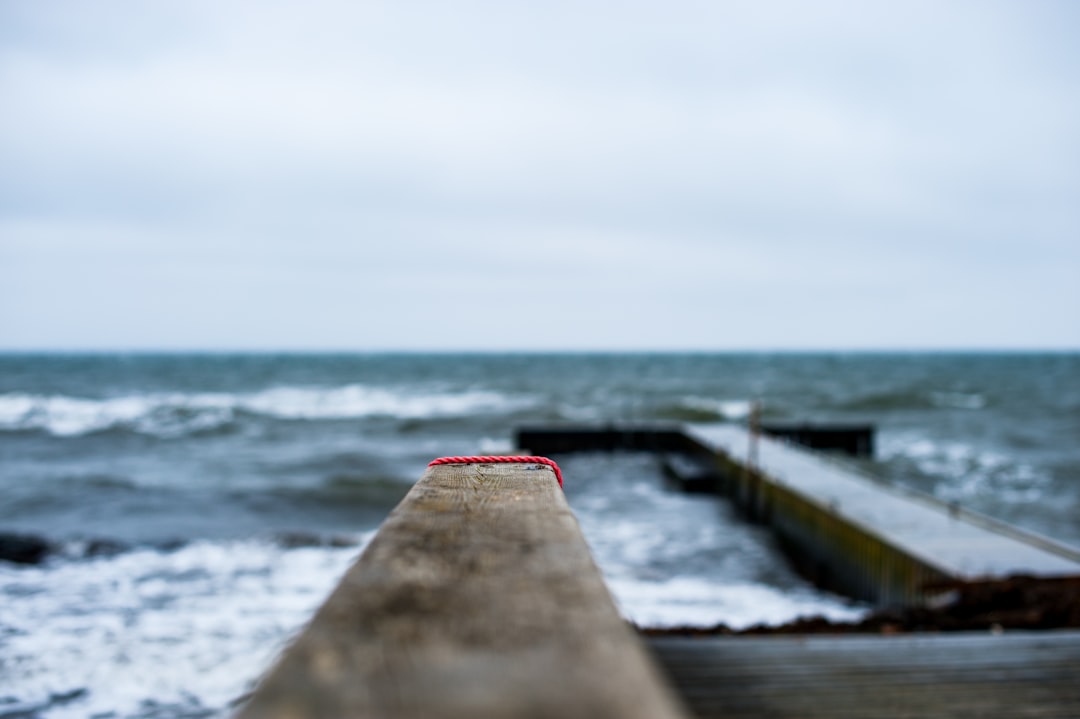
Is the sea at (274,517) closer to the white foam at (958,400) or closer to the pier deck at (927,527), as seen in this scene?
the white foam at (958,400)

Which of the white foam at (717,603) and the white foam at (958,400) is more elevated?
the white foam at (958,400)

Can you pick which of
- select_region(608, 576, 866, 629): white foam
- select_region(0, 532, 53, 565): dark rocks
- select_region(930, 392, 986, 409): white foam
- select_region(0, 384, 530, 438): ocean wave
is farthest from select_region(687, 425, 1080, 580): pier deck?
select_region(930, 392, 986, 409): white foam

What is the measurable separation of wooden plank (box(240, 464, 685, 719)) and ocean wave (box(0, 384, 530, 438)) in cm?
3093

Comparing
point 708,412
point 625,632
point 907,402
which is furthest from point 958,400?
point 625,632

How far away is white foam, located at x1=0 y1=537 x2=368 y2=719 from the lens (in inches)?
270

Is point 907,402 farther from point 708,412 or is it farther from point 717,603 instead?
point 717,603

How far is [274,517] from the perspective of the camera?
1538 centimetres

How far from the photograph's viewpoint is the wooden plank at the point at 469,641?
0.68 metres

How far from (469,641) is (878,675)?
171 inches

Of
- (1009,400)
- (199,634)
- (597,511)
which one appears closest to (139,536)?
(199,634)

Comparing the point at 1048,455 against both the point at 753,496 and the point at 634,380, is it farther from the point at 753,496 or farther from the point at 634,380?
the point at 634,380

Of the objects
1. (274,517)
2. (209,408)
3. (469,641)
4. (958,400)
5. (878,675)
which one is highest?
(469,641)

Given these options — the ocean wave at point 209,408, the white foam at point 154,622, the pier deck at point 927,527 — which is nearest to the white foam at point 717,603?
the pier deck at point 927,527

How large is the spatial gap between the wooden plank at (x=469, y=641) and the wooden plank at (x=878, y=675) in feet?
10.5
